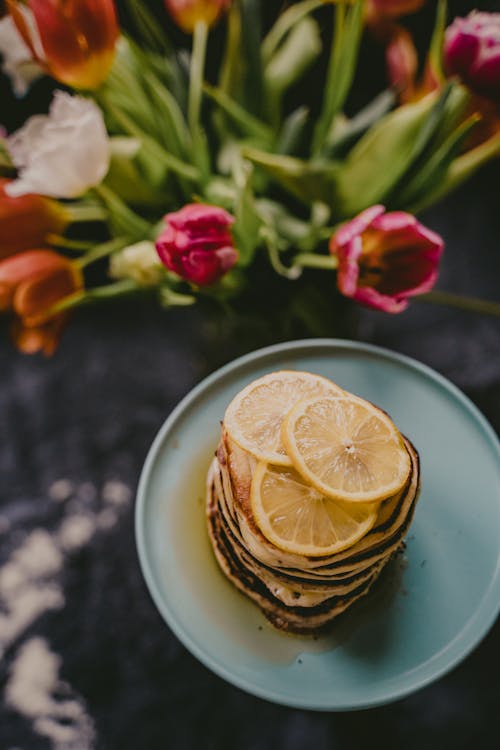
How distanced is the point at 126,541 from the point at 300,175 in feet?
A: 1.40

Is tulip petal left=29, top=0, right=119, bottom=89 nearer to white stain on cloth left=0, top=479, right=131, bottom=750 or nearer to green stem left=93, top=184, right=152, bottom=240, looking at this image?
green stem left=93, top=184, right=152, bottom=240

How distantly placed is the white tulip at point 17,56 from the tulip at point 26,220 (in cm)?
8

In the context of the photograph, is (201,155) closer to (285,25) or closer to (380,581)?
(285,25)

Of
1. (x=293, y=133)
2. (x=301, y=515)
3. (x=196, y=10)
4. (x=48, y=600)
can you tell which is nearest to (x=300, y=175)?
(x=293, y=133)

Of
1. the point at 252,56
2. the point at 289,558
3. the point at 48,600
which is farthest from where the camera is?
the point at 48,600

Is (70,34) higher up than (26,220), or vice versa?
(70,34)

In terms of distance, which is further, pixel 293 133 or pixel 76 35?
pixel 293 133

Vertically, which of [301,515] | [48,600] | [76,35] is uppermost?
[76,35]

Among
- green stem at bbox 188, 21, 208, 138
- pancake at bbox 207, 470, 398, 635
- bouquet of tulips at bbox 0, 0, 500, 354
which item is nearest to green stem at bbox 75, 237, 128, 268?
bouquet of tulips at bbox 0, 0, 500, 354

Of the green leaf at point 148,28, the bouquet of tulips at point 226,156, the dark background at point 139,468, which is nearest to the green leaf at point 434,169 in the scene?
the bouquet of tulips at point 226,156

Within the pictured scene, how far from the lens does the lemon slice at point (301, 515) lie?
419 millimetres

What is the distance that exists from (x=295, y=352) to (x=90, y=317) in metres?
0.34

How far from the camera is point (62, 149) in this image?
438 millimetres

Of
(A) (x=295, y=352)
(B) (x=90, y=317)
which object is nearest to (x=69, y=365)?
(B) (x=90, y=317)
